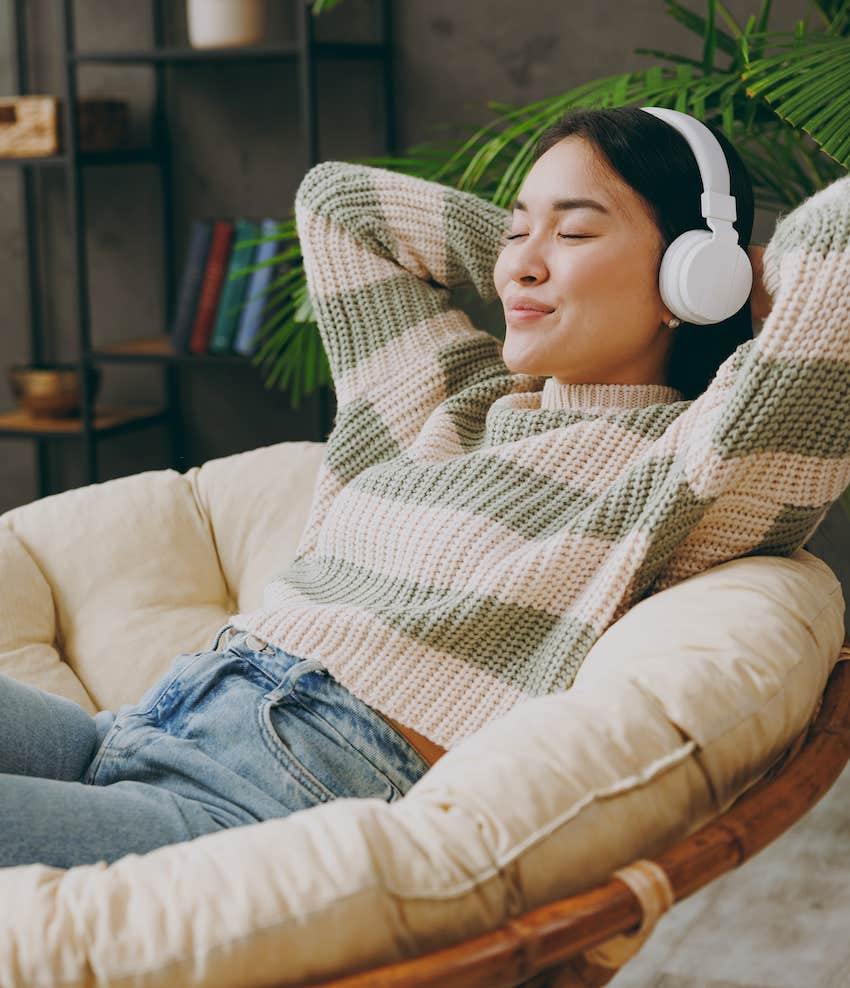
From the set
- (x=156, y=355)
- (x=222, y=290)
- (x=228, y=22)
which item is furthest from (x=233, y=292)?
(x=228, y=22)

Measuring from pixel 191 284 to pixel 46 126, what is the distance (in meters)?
0.48

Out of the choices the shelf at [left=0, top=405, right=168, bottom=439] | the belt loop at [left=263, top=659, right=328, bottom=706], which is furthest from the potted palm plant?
the shelf at [left=0, top=405, right=168, bottom=439]

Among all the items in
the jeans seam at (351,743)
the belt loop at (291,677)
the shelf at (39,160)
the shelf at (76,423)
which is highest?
the shelf at (39,160)

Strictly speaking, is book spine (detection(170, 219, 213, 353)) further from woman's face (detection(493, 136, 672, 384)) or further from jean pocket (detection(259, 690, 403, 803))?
jean pocket (detection(259, 690, 403, 803))

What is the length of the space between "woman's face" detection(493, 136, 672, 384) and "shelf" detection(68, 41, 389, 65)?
1.35 m

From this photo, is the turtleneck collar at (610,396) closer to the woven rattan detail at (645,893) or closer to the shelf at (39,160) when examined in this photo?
the woven rattan detail at (645,893)

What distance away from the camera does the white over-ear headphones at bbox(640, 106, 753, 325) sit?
1.22 metres

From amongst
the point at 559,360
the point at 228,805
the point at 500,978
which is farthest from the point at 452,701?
the point at 500,978

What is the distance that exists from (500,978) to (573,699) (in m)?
0.24

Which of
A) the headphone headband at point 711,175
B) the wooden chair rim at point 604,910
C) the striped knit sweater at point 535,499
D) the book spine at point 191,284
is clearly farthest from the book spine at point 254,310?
the wooden chair rim at point 604,910

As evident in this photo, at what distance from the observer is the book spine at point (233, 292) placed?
106 inches

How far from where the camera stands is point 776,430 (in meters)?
1.11

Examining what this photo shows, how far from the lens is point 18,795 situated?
964 mm

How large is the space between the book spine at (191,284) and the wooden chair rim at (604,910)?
196cm
